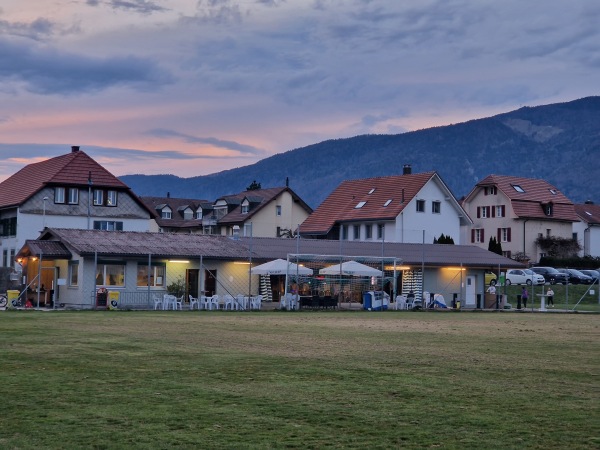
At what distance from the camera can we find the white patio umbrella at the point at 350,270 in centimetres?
5253

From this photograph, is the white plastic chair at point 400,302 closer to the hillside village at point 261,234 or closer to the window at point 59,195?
the hillside village at point 261,234

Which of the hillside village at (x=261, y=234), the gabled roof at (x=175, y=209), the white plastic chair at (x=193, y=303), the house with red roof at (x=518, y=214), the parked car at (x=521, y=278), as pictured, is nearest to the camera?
the white plastic chair at (x=193, y=303)

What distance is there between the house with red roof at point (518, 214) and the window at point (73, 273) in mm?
54547

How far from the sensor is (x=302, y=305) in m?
51.7

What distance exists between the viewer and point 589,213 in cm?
11481

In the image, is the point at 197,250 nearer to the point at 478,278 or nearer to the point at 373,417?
the point at 478,278

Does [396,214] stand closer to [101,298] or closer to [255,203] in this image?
[255,203]

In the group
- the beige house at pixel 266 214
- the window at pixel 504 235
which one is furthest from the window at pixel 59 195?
the window at pixel 504 235

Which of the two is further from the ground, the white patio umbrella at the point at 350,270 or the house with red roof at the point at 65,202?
the house with red roof at the point at 65,202

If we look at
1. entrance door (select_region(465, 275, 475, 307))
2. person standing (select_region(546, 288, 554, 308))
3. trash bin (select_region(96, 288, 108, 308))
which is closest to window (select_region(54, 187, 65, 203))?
trash bin (select_region(96, 288, 108, 308))

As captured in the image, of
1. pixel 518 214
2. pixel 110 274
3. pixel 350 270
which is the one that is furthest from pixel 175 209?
pixel 350 270

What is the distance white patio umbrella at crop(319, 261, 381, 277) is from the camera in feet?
172

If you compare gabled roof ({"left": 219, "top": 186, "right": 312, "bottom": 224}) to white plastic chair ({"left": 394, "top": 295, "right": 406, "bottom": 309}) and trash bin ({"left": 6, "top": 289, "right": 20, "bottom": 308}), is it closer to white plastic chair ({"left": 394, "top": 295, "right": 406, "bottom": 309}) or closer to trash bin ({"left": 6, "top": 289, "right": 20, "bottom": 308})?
white plastic chair ({"left": 394, "top": 295, "right": 406, "bottom": 309})

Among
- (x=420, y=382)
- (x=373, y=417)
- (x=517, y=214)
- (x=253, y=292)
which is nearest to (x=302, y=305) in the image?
(x=253, y=292)
